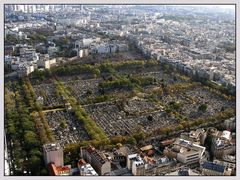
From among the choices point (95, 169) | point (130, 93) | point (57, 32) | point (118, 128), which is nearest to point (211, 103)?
point (130, 93)

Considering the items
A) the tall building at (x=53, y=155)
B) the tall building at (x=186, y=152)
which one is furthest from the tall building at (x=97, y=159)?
the tall building at (x=186, y=152)

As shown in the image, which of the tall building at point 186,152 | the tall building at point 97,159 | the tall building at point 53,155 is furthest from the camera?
the tall building at point 186,152

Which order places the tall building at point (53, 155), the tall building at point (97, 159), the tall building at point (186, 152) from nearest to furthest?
the tall building at point (97, 159) < the tall building at point (53, 155) < the tall building at point (186, 152)

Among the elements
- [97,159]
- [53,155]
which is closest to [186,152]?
[97,159]

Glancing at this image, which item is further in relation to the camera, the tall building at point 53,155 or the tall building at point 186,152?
the tall building at point 186,152

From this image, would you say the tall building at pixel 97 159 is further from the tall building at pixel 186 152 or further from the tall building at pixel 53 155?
the tall building at pixel 186 152

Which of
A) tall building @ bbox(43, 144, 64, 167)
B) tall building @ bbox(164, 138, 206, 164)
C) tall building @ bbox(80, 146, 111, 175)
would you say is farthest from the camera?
tall building @ bbox(164, 138, 206, 164)

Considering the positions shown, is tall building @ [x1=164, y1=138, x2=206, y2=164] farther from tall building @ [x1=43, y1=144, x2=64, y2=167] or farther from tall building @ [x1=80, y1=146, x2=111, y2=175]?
tall building @ [x1=43, y1=144, x2=64, y2=167]

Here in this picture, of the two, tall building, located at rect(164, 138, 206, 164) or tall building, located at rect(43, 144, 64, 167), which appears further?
tall building, located at rect(164, 138, 206, 164)

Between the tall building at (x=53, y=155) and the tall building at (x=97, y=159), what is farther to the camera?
the tall building at (x=53, y=155)

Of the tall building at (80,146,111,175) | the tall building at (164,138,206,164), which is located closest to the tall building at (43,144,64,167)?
the tall building at (80,146,111,175)
